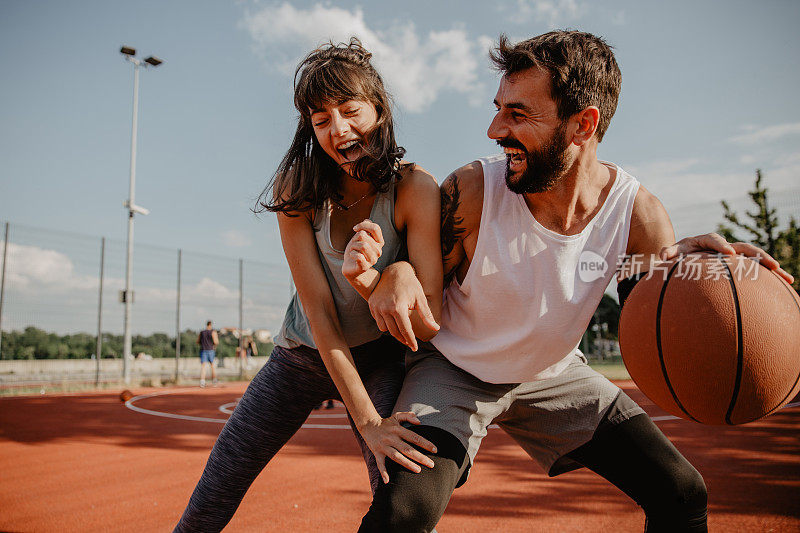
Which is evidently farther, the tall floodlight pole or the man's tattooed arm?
the tall floodlight pole

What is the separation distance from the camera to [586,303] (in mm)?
2256

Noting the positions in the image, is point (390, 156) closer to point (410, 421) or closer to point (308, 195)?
point (308, 195)

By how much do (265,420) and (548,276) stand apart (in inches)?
54.2

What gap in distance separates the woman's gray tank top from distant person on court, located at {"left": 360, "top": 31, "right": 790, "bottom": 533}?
8.6 inches

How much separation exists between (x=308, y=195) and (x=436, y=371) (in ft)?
2.92

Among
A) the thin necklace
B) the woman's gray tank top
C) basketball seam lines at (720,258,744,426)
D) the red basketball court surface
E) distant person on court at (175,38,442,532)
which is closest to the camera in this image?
basketball seam lines at (720,258,744,426)

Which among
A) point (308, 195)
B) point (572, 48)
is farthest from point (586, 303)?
point (308, 195)

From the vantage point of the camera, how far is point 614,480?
2.18 meters

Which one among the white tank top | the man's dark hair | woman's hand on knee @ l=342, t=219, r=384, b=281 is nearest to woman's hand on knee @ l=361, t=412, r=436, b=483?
the white tank top

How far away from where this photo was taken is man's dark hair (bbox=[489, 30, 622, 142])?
219 centimetres

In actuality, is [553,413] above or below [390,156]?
below

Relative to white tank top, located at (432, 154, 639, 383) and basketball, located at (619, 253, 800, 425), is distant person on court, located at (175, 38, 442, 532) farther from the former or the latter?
basketball, located at (619, 253, 800, 425)

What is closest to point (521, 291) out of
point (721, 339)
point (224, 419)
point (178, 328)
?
point (721, 339)

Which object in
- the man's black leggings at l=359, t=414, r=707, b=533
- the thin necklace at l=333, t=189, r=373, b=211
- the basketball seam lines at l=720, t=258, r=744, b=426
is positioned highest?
the thin necklace at l=333, t=189, r=373, b=211
